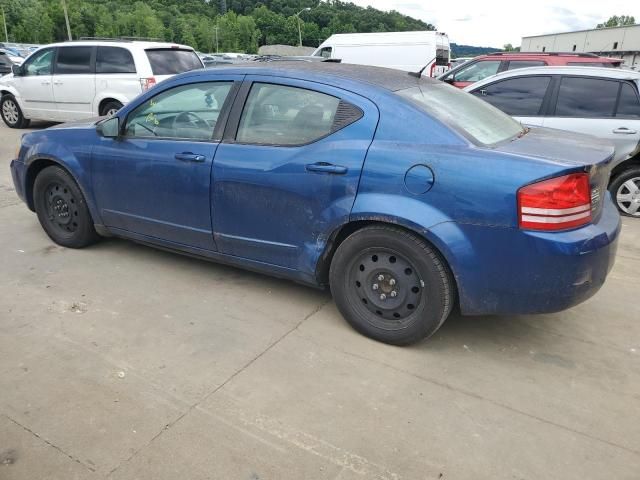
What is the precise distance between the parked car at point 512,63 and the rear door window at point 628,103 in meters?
3.25

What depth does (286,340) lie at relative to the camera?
3.20m

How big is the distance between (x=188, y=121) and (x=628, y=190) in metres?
5.04

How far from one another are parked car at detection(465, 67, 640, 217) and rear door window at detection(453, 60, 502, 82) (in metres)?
3.86

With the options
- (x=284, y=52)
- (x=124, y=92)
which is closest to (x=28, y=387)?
(x=124, y=92)

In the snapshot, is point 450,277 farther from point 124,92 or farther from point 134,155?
point 124,92

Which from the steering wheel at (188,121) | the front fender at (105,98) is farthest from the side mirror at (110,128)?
the front fender at (105,98)

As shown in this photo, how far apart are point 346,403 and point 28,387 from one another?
167cm

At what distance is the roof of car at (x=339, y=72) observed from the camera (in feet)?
10.8

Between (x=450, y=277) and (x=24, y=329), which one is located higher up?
(x=450, y=277)

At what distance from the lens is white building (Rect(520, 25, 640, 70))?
45.9 meters

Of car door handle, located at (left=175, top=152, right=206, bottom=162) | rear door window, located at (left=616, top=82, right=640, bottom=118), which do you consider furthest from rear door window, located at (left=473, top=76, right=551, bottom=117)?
car door handle, located at (left=175, top=152, right=206, bottom=162)

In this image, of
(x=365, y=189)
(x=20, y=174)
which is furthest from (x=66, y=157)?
(x=365, y=189)

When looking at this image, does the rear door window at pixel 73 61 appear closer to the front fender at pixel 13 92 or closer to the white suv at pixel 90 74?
the white suv at pixel 90 74

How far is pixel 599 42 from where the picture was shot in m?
52.8
